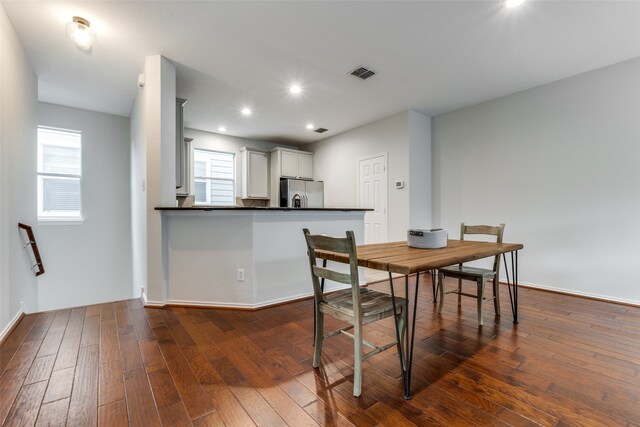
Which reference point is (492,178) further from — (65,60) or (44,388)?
(65,60)

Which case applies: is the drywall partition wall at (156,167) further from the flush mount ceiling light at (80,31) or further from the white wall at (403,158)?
the white wall at (403,158)

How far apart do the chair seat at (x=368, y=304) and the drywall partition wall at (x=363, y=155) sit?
2.93 m

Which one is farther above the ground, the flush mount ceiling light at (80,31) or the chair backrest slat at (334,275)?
the flush mount ceiling light at (80,31)

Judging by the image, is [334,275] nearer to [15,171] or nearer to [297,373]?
[297,373]

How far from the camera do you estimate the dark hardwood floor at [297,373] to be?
1.41 meters

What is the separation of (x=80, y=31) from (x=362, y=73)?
2.71 meters

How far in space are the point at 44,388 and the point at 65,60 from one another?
10.7ft

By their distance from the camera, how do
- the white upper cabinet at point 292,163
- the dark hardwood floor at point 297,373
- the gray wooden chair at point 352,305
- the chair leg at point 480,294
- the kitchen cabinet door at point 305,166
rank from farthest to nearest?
the kitchen cabinet door at point 305,166
the white upper cabinet at point 292,163
the chair leg at point 480,294
the gray wooden chair at point 352,305
the dark hardwood floor at point 297,373

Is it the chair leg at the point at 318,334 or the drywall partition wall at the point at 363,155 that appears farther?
the drywall partition wall at the point at 363,155

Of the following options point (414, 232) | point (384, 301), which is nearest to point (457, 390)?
point (384, 301)

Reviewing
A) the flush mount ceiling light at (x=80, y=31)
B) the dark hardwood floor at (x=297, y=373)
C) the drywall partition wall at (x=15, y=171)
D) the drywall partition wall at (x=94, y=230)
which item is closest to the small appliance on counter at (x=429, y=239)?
the dark hardwood floor at (x=297, y=373)

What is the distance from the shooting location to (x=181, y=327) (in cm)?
248

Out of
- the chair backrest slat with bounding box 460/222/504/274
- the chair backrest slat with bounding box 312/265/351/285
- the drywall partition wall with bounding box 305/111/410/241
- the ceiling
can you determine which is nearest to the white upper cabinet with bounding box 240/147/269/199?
the drywall partition wall with bounding box 305/111/410/241

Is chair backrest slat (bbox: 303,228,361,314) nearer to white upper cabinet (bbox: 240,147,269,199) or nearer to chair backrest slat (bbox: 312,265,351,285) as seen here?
chair backrest slat (bbox: 312,265,351,285)
